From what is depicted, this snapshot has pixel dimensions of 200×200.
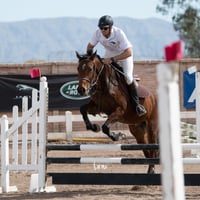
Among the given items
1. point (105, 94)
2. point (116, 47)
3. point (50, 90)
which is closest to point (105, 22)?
point (116, 47)

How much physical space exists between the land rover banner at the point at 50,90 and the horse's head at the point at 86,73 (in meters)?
11.0

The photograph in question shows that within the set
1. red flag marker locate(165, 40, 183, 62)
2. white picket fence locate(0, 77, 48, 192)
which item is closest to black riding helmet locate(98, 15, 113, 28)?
white picket fence locate(0, 77, 48, 192)

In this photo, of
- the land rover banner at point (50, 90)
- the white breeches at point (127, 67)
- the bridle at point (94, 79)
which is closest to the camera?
the bridle at point (94, 79)

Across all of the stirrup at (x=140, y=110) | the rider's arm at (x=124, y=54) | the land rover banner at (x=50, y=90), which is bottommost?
the stirrup at (x=140, y=110)

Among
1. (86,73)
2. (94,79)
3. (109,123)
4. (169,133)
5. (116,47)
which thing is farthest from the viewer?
(116,47)

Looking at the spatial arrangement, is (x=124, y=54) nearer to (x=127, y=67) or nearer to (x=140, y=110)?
(x=127, y=67)

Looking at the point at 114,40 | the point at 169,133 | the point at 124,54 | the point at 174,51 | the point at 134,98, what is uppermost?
the point at 114,40

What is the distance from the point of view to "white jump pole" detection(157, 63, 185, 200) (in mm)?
3707

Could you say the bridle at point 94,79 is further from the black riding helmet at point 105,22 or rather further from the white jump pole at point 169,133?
the white jump pole at point 169,133

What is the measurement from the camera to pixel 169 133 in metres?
3.71

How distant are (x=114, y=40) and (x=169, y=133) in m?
6.18

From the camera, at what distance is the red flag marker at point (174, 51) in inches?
146

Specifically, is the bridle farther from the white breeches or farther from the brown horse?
the white breeches

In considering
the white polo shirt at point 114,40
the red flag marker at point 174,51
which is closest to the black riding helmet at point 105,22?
the white polo shirt at point 114,40
